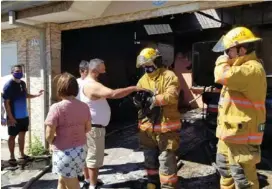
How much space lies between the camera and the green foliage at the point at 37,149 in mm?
6809

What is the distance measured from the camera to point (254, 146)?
11.4 ft

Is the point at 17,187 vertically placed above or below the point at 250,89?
below

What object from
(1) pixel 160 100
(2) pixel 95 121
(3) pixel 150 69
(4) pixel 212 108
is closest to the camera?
(1) pixel 160 100

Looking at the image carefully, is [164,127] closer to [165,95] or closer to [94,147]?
[165,95]

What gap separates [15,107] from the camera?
6.24 meters

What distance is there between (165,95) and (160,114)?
12.1 inches

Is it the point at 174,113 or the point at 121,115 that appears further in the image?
the point at 121,115


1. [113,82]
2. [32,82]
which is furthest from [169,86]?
[113,82]

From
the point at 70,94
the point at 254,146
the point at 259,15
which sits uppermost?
the point at 259,15

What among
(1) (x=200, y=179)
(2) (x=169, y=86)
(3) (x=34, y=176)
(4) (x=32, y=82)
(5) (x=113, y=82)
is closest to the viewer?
(2) (x=169, y=86)

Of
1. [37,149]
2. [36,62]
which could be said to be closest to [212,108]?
[37,149]

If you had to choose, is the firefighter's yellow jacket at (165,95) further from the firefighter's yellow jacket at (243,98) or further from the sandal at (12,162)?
the sandal at (12,162)

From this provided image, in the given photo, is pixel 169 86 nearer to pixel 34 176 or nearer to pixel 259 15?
pixel 34 176

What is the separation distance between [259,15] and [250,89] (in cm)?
830
